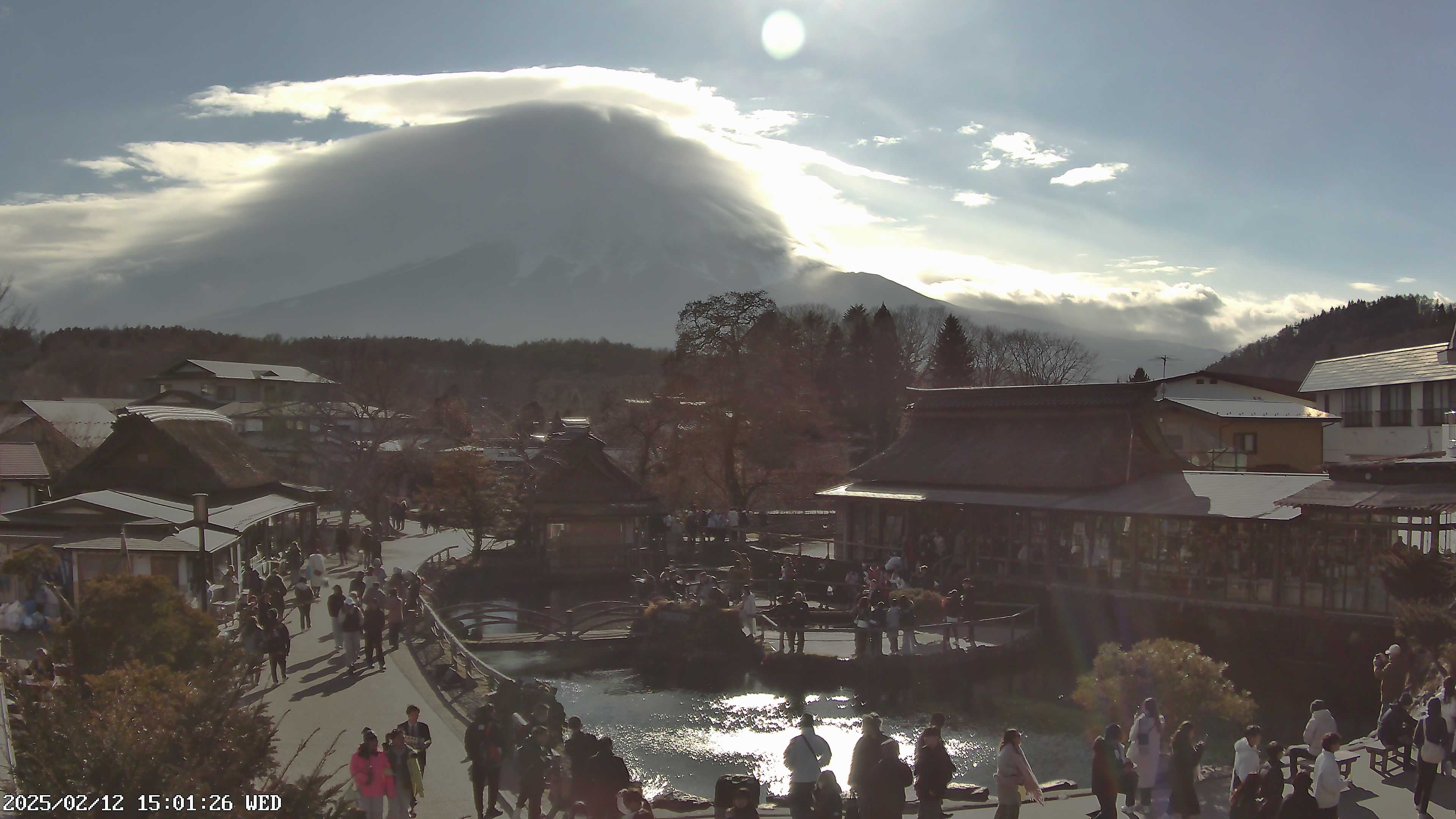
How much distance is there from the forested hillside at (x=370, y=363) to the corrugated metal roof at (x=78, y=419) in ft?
15.6

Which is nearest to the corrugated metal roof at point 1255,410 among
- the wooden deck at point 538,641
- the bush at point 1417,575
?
the bush at point 1417,575

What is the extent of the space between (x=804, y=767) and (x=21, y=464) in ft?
93.1

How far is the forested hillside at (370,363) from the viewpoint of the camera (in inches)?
2739

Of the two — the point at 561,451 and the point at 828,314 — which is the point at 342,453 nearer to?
the point at 561,451

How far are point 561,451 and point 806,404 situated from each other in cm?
1457

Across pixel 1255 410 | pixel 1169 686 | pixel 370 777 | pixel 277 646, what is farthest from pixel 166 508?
pixel 1255 410

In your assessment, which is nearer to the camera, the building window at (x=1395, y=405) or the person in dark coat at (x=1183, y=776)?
the person in dark coat at (x=1183, y=776)

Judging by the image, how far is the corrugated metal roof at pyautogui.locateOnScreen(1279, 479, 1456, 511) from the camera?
1733 cm

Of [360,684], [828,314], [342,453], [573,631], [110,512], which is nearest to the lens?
[360,684]

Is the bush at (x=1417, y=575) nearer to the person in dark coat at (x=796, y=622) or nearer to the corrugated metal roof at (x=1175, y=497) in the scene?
the corrugated metal roof at (x=1175, y=497)

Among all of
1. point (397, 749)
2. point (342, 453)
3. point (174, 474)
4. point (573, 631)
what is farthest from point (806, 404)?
point (397, 749)

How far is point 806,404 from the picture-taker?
43438 millimetres

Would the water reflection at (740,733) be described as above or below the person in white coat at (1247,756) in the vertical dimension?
below

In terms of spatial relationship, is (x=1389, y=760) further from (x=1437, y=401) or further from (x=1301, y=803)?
(x=1437, y=401)
